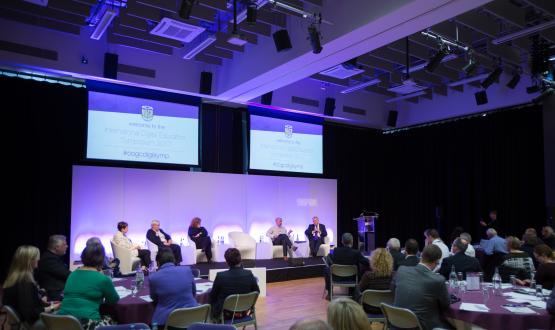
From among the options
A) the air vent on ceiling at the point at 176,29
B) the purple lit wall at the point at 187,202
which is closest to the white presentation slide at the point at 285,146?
the purple lit wall at the point at 187,202

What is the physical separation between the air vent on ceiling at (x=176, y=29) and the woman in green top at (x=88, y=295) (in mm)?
4467

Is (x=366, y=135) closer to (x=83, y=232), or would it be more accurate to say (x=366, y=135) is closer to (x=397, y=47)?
(x=397, y=47)

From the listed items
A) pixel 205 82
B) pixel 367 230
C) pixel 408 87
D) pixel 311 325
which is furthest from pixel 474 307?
pixel 367 230

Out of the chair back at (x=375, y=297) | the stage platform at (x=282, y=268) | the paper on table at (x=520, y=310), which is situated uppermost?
the paper on table at (x=520, y=310)

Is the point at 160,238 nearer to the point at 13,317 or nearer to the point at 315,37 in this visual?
the point at 315,37

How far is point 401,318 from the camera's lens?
12.0ft

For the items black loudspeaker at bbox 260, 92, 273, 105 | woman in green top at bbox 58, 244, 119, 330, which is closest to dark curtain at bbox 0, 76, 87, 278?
black loudspeaker at bbox 260, 92, 273, 105

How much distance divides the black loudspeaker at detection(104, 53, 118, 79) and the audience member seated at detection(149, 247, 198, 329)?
5.89 metres

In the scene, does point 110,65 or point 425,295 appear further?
point 110,65

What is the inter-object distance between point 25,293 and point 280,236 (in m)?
7.36

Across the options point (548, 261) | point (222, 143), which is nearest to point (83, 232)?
point (222, 143)

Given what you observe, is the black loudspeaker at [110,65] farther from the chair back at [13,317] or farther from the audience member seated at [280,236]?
the chair back at [13,317]

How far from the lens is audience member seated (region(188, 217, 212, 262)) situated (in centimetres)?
971

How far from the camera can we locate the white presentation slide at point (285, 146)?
11242 millimetres
